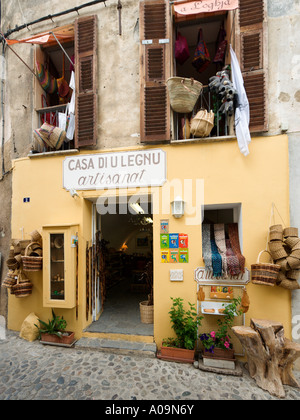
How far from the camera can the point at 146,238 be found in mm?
12430

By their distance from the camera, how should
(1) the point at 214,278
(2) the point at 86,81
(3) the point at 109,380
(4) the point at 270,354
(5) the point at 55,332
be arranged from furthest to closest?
1. (2) the point at 86,81
2. (5) the point at 55,332
3. (1) the point at 214,278
4. (3) the point at 109,380
5. (4) the point at 270,354

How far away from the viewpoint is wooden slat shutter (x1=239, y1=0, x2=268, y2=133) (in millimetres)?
4312

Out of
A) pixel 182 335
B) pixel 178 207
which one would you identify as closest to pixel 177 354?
pixel 182 335

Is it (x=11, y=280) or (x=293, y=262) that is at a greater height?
(x=293, y=262)

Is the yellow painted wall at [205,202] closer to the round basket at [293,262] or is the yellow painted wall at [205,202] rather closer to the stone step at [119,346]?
the stone step at [119,346]

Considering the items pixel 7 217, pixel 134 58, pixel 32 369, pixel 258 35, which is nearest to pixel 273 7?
pixel 258 35

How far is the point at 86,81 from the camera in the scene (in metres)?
5.18

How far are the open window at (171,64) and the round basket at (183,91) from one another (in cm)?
29

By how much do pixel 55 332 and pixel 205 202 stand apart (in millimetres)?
4109

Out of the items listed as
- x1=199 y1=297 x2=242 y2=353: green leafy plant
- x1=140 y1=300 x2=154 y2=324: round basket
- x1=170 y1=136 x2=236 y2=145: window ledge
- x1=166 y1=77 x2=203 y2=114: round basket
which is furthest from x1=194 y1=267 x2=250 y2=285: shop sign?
x1=166 y1=77 x2=203 y2=114: round basket

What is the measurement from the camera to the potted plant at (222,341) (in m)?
3.95

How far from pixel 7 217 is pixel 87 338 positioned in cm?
355

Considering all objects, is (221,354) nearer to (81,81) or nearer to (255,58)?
(255,58)
